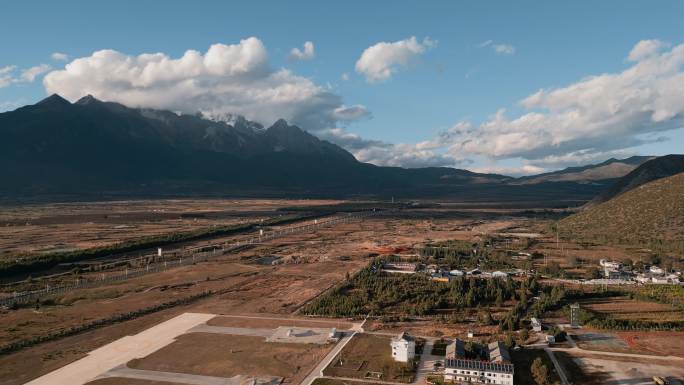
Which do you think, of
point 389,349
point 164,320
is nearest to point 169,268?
point 164,320

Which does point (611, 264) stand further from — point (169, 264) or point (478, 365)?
point (169, 264)

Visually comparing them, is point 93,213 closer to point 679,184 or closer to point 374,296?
point 374,296

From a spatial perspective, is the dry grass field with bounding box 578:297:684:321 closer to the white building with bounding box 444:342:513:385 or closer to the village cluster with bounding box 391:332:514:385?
the village cluster with bounding box 391:332:514:385

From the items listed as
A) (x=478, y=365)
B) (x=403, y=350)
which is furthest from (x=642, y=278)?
(x=403, y=350)

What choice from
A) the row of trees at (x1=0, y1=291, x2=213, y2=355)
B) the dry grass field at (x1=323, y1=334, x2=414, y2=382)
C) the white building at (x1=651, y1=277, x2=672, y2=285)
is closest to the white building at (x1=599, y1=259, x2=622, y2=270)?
the white building at (x1=651, y1=277, x2=672, y2=285)

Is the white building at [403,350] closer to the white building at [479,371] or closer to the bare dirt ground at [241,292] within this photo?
the white building at [479,371]
